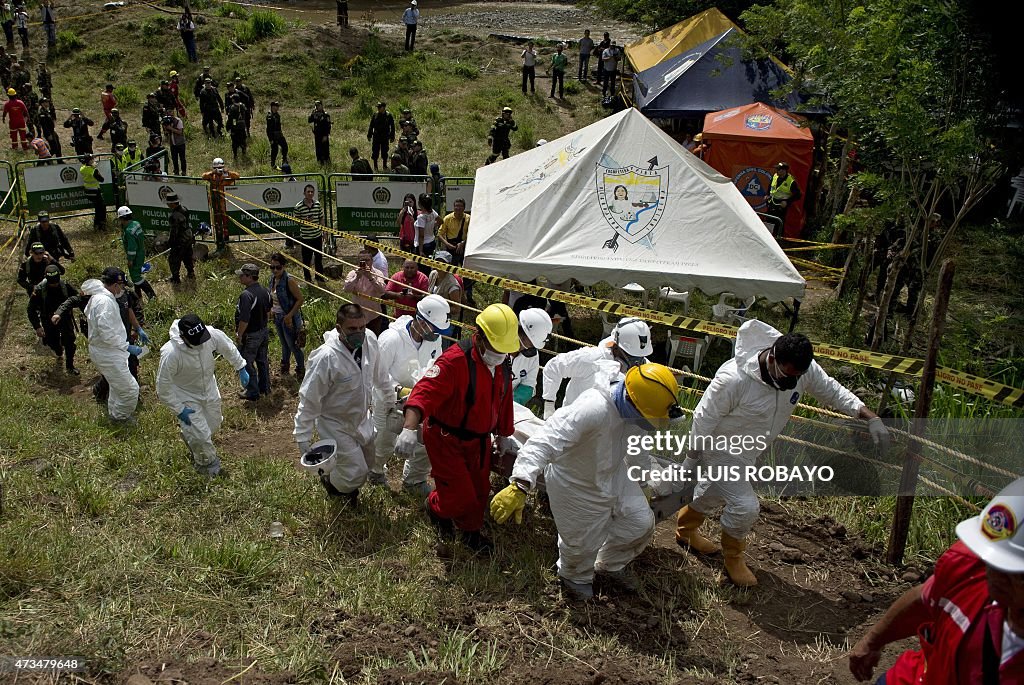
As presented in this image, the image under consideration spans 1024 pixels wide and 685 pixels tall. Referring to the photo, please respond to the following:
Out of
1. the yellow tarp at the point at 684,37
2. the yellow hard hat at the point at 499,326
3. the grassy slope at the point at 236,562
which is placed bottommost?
the grassy slope at the point at 236,562

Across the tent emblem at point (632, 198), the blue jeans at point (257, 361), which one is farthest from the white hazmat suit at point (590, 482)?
the blue jeans at point (257, 361)

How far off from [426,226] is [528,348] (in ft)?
17.6

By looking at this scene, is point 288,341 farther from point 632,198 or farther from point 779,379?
point 779,379

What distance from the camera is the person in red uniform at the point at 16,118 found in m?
17.9

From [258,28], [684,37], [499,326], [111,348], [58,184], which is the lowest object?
[111,348]

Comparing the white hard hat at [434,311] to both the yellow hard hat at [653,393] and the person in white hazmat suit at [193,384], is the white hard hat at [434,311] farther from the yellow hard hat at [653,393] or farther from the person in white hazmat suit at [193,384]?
the yellow hard hat at [653,393]

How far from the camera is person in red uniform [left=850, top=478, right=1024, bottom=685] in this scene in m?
2.34

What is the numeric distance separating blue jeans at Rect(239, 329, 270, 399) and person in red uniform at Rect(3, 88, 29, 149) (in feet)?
44.1

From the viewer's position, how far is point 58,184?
1352cm

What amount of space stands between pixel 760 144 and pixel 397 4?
27.2 meters

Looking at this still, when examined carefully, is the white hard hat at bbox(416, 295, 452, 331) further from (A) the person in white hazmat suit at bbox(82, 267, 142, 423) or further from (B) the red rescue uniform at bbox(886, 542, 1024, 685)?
(B) the red rescue uniform at bbox(886, 542, 1024, 685)

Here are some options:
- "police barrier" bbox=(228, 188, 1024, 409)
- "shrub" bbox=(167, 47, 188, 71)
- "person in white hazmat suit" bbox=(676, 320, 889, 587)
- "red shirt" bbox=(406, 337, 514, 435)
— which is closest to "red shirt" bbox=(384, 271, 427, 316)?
"police barrier" bbox=(228, 188, 1024, 409)

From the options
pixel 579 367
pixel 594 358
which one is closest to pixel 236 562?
pixel 579 367
